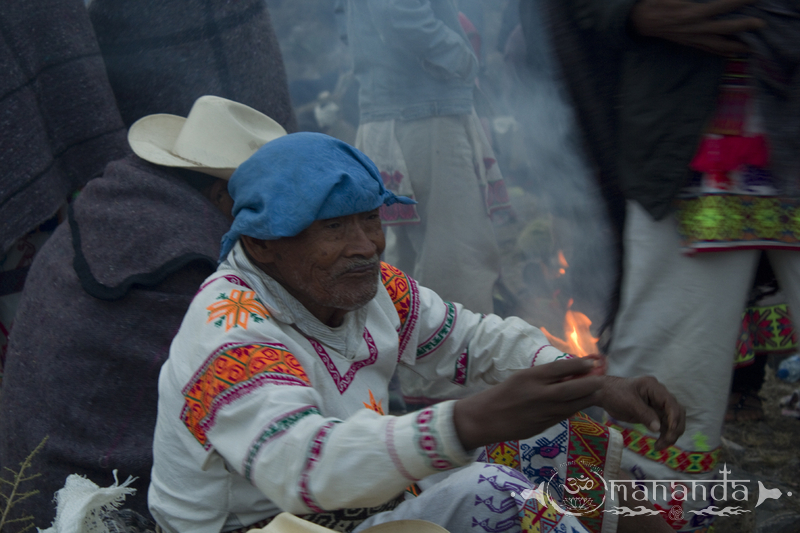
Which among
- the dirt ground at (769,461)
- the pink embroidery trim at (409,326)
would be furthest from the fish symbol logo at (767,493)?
the pink embroidery trim at (409,326)

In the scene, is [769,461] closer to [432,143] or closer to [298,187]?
[432,143]

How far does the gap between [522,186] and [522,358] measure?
21.9 feet

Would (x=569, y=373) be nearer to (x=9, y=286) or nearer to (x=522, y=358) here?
(x=522, y=358)

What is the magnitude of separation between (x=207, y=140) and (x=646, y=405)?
77.3 inches

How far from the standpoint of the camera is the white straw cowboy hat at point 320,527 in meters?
Result: 1.47

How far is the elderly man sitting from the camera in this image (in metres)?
1.38

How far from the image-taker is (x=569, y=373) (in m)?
1.38

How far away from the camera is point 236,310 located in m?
1.69

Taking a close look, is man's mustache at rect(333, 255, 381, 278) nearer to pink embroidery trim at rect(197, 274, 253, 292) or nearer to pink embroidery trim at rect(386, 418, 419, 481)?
pink embroidery trim at rect(197, 274, 253, 292)

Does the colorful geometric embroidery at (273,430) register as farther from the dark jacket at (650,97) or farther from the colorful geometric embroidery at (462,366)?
the dark jacket at (650,97)

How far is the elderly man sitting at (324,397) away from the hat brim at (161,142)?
976mm

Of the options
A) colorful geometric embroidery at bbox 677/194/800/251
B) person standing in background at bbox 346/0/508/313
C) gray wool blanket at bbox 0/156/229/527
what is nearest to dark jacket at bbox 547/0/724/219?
colorful geometric embroidery at bbox 677/194/800/251

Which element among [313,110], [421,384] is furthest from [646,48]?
[313,110]

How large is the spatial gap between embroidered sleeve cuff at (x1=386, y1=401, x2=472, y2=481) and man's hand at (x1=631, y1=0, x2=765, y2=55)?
1.19m
